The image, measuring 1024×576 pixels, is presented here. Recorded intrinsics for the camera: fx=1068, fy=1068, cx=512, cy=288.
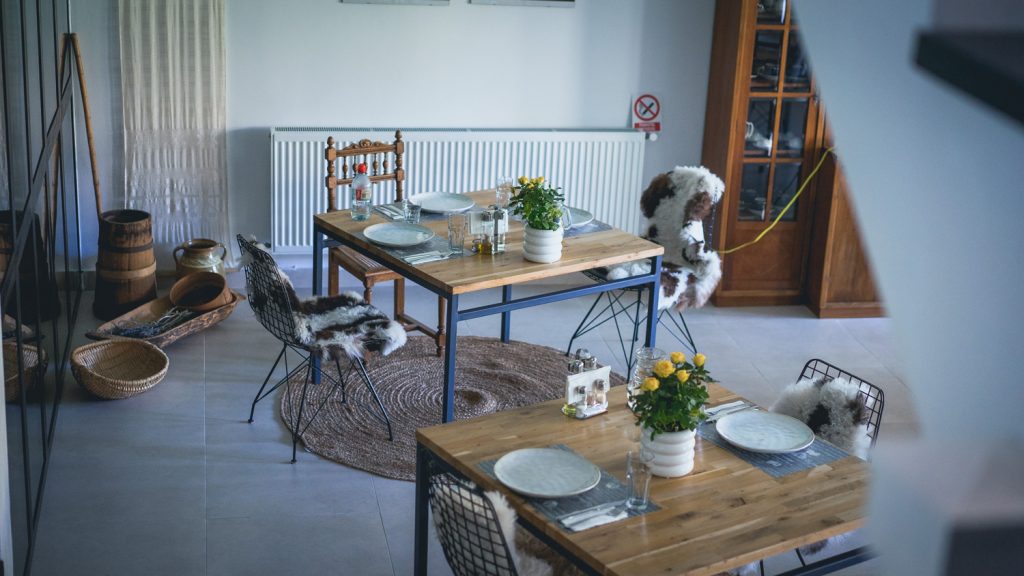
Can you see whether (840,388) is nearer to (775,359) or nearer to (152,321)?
(775,359)

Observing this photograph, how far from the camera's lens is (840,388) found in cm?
302

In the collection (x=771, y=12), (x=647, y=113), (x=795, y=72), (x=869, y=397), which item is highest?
(x=771, y=12)

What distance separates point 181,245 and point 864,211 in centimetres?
546

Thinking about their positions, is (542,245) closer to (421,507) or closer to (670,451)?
(421,507)

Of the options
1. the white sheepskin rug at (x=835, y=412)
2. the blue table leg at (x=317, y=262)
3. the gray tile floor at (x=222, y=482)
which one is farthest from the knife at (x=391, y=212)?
the white sheepskin rug at (x=835, y=412)

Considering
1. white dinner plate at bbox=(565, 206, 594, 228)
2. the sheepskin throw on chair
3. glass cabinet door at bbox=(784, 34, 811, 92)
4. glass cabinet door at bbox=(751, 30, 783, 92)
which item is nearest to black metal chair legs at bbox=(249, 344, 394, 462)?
white dinner plate at bbox=(565, 206, 594, 228)

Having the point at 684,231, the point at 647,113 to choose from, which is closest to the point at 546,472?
the point at 684,231

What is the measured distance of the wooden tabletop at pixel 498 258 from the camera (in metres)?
3.81

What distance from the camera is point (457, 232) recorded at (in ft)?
13.3

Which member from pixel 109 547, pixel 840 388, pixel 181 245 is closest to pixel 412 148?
pixel 181 245

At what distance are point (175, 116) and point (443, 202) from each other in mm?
1754

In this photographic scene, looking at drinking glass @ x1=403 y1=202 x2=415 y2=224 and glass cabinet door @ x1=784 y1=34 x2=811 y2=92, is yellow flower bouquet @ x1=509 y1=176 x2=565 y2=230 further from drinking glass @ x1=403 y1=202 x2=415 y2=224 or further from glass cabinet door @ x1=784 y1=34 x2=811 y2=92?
glass cabinet door @ x1=784 y1=34 x2=811 y2=92

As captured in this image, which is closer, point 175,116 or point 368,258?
point 368,258

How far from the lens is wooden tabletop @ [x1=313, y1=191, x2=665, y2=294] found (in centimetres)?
381
